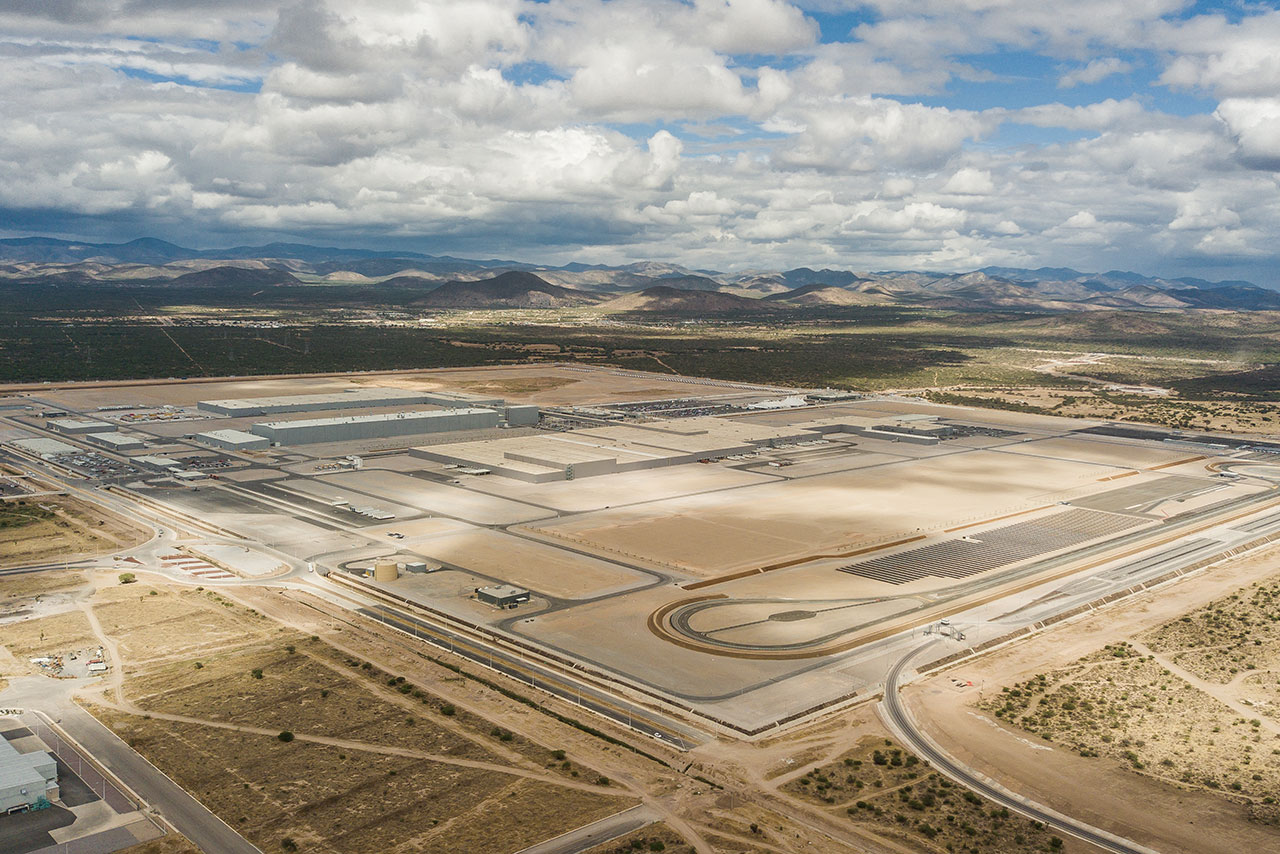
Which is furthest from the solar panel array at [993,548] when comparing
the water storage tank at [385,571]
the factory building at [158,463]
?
the factory building at [158,463]

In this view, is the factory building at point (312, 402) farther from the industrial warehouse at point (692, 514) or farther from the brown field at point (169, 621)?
the brown field at point (169, 621)

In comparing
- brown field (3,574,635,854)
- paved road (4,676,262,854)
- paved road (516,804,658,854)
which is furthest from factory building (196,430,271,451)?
paved road (516,804,658,854)

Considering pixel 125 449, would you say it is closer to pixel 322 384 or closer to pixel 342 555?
pixel 342 555

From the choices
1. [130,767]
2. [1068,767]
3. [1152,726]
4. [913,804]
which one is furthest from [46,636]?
[1152,726]

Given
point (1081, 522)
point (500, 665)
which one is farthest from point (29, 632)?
point (1081, 522)

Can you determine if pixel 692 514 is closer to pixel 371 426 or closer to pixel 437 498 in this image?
pixel 437 498
